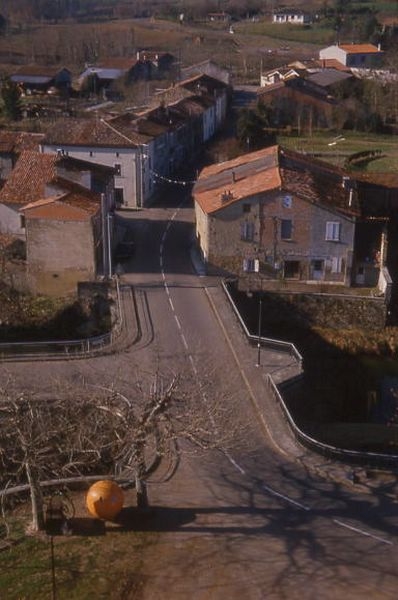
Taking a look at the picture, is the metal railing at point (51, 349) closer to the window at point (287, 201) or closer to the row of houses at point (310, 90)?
the window at point (287, 201)

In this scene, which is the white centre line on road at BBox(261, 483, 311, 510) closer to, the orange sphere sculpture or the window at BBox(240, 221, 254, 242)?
the orange sphere sculpture

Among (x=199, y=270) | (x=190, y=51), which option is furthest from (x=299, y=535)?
(x=190, y=51)

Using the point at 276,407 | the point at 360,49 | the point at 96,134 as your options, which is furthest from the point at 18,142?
the point at 360,49

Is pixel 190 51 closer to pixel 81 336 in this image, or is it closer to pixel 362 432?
pixel 81 336

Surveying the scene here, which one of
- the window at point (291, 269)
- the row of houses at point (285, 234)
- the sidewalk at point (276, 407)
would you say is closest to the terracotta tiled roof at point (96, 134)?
the row of houses at point (285, 234)

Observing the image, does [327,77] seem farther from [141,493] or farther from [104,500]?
[104,500]
